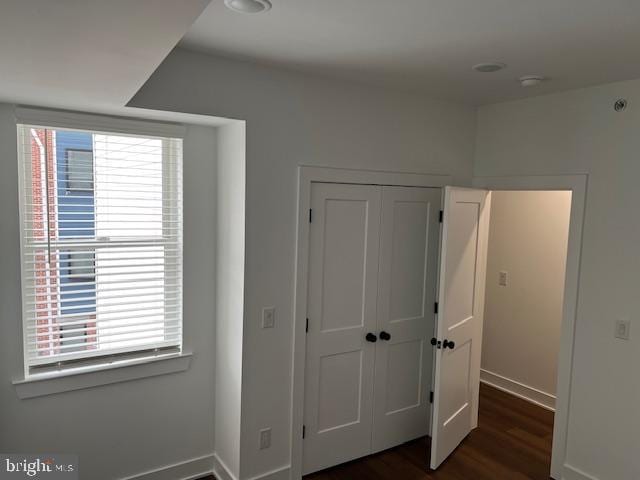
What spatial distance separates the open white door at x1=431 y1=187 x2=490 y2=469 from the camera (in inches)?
120

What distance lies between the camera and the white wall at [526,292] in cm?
409

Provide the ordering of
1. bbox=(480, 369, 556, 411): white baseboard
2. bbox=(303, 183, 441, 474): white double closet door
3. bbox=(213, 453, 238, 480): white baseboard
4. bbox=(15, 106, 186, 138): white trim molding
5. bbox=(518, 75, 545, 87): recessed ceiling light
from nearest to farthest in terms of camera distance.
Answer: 1. bbox=(15, 106, 186, 138): white trim molding
2. bbox=(518, 75, 545, 87): recessed ceiling light
3. bbox=(213, 453, 238, 480): white baseboard
4. bbox=(303, 183, 441, 474): white double closet door
5. bbox=(480, 369, 556, 411): white baseboard

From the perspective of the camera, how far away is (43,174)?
2.42 metres

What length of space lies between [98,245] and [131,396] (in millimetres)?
915

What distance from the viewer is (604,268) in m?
2.77

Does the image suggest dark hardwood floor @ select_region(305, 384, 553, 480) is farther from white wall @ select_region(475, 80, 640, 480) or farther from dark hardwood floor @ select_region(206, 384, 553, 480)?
white wall @ select_region(475, 80, 640, 480)

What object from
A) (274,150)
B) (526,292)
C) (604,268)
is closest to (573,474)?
(604,268)

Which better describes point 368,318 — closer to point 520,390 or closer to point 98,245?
point 98,245

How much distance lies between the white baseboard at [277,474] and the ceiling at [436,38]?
2.40 m

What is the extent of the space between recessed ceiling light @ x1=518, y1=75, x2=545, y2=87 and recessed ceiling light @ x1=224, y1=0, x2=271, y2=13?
1623mm

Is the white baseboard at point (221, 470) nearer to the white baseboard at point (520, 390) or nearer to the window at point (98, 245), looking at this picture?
the window at point (98, 245)

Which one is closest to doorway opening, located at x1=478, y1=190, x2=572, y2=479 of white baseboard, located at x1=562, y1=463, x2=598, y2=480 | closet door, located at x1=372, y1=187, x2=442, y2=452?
white baseboard, located at x1=562, y1=463, x2=598, y2=480

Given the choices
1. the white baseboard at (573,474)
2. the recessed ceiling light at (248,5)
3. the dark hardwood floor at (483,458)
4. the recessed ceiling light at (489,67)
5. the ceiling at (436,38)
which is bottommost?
the dark hardwood floor at (483,458)

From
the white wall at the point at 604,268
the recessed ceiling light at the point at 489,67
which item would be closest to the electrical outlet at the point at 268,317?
the recessed ceiling light at the point at 489,67
